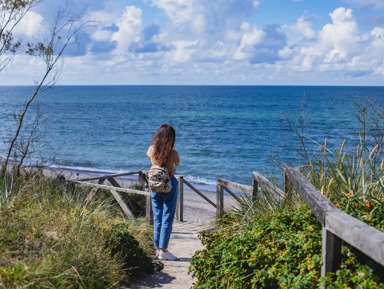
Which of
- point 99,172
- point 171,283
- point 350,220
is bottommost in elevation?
point 99,172

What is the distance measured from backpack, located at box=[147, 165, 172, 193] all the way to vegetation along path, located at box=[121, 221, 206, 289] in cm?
107

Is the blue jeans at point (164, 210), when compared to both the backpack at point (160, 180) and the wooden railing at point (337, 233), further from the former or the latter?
the wooden railing at point (337, 233)

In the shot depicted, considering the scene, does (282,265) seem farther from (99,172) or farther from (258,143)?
(258,143)

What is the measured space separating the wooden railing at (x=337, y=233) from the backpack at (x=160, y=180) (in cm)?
216

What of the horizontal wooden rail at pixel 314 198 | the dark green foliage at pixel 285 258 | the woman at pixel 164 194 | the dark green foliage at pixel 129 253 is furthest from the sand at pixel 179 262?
the horizontal wooden rail at pixel 314 198

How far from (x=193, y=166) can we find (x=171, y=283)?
1995cm

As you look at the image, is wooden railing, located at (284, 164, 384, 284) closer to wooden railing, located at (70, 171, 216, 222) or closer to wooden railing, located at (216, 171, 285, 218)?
wooden railing, located at (216, 171, 285, 218)

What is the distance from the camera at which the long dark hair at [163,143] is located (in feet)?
17.5

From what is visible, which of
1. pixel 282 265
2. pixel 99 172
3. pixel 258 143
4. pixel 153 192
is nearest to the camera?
pixel 282 265

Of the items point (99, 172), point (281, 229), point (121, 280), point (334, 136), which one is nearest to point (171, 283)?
point (121, 280)

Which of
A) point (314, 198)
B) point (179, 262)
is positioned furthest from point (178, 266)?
point (314, 198)

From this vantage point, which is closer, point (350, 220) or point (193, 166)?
point (350, 220)

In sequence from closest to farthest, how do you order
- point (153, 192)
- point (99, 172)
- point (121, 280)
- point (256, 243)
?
1. point (256, 243)
2. point (121, 280)
3. point (153, 192)
4. point (99, 172)

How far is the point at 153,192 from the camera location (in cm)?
559
